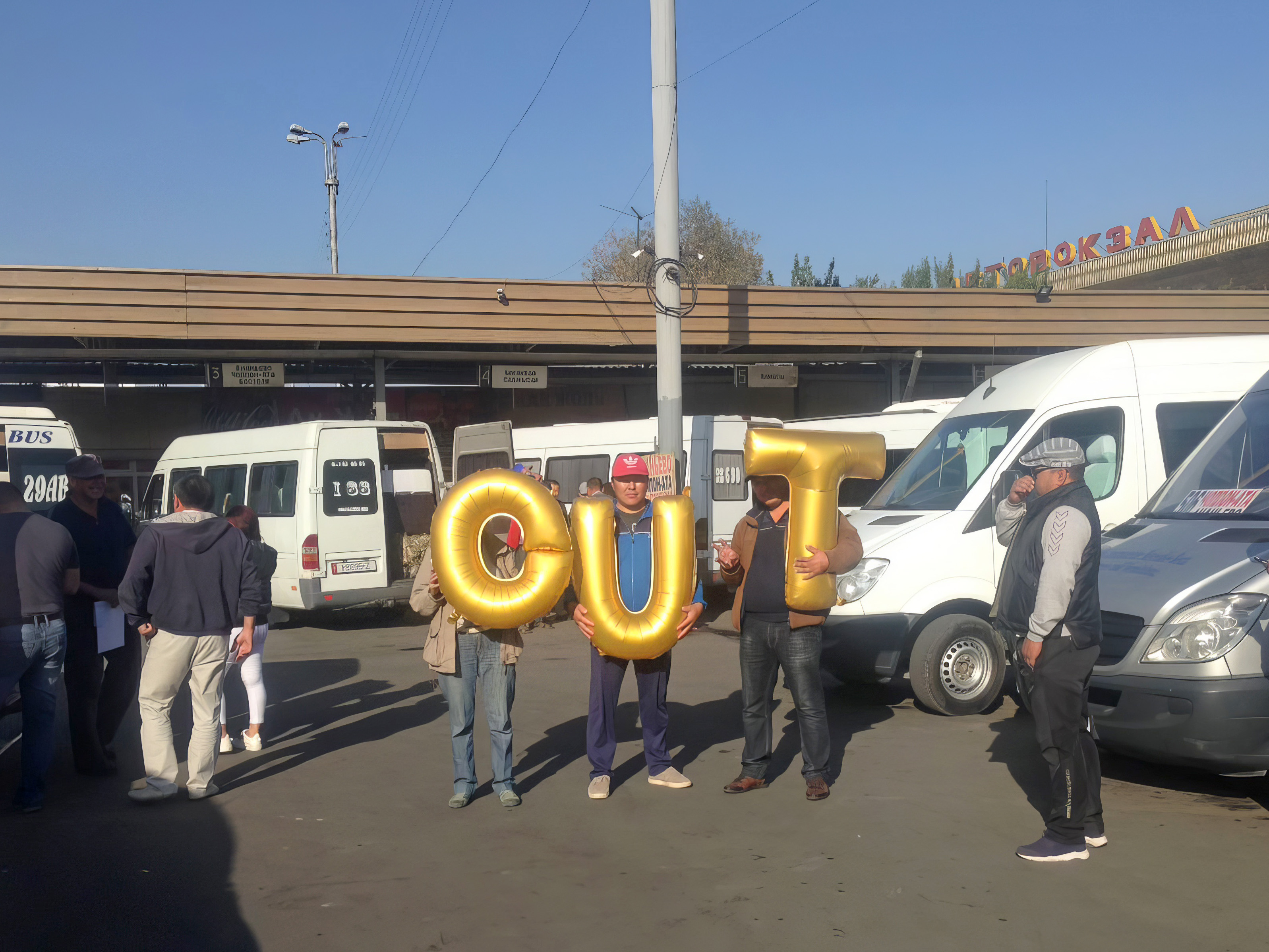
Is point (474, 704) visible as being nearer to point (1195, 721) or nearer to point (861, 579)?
point (861, 579)

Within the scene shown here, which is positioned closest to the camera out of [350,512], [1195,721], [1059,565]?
[1059,565]

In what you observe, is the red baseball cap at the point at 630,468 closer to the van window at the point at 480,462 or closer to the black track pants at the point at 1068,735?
the black track pants at the point at 1068,735

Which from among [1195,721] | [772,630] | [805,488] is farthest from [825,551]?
[1195,721]

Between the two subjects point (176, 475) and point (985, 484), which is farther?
point (176, 475)

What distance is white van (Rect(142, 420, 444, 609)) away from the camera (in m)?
12.6

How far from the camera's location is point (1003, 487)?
7.93m

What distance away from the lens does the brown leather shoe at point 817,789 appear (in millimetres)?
5699

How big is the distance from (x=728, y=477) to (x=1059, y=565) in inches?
376

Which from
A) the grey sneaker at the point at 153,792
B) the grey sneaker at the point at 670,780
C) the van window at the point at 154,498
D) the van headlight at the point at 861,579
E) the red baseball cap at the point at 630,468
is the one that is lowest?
the grey sneaker at the point at 670,780

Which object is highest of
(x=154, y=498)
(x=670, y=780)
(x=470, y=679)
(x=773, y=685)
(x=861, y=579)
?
(x=154, y=498)

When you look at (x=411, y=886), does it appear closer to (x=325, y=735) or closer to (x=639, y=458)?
(x=639, y=458)

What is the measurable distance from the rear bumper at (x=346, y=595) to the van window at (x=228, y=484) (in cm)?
178

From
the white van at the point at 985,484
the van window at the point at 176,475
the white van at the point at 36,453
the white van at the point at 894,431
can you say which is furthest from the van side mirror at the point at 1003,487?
the van window at the point at 176,475

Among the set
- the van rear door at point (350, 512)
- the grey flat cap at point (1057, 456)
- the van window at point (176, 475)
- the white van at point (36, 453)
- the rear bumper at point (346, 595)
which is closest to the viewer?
the grey flat cap at point (1057, 456)
